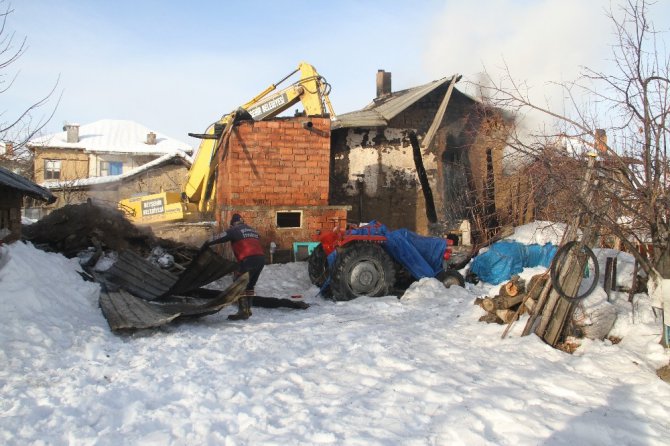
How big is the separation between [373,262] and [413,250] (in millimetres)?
1014

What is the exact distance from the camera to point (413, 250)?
10.4 metres

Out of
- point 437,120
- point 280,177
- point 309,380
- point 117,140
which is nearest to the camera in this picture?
point 309,380

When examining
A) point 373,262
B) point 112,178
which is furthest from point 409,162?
point 112,178

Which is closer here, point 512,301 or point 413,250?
point 512,301

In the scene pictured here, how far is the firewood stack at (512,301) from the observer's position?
661cm

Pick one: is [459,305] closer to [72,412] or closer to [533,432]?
[533,432]

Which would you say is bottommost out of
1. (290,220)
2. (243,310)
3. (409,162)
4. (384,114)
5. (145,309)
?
(243,310)

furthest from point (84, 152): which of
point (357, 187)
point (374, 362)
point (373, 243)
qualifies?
point (374, 362)

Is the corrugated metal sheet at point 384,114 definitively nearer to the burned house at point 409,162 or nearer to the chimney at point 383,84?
the burned house at point 409,162

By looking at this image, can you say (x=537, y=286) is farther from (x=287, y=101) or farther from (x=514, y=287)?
(x=287, y=101)

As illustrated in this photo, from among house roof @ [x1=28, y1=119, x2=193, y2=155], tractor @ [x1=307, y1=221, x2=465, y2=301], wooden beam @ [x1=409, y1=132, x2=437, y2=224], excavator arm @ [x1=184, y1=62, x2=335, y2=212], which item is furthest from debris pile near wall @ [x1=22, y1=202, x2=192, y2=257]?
house roof @ [x1=28, y1=119, x2=193, y2=155]

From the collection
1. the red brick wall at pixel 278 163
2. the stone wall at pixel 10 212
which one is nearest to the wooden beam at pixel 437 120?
the red brick wall at pixel 278 163

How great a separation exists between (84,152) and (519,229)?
3263cm

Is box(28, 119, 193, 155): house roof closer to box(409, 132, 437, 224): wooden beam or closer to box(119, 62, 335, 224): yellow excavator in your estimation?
box(119, 62, 335, 224): yellow excavator
